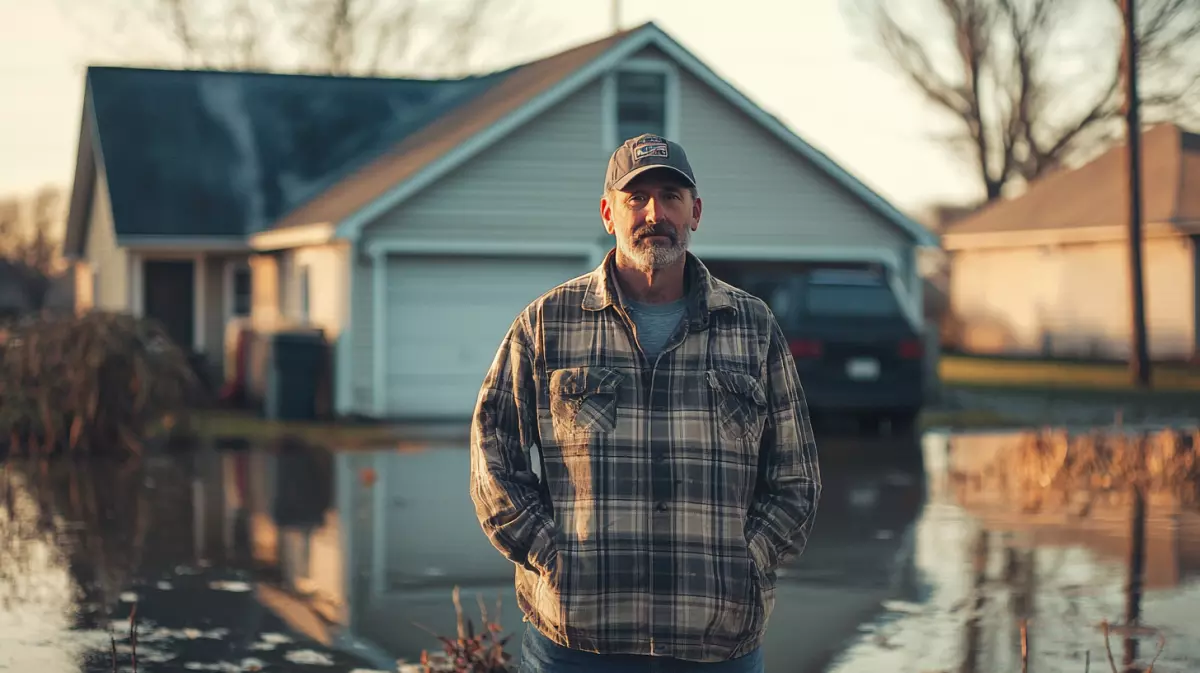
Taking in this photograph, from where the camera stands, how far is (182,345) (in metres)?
29.1

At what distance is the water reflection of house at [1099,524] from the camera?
37.3ft

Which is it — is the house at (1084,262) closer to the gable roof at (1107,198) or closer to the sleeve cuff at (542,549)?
the gable roof at (1107,198)

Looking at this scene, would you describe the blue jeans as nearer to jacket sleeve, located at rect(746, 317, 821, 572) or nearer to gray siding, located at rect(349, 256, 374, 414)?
jacket sleeve, located at rect(746, 317, 821, 572)

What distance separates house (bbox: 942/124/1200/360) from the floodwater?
21398 millimetres

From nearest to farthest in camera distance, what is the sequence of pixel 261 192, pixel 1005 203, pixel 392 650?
1. pixel 392 650
2. pixel 261 192
3. pixel 1005 203

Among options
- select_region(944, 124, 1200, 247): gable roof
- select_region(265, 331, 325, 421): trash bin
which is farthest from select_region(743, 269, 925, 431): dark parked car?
select_region(944, 124, 1200, 247): gable roof

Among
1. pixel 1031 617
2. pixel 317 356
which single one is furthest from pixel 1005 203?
pixel 1031 617

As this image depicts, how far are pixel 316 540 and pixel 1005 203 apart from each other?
3593 centimetres

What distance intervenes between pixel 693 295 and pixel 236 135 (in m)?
26.3

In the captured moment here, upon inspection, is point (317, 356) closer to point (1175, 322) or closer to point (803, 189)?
point (803, 189)

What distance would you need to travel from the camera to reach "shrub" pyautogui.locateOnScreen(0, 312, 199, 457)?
1816cm

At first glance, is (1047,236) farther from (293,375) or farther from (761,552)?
(761,552)

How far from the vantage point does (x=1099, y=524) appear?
1317 centimetres

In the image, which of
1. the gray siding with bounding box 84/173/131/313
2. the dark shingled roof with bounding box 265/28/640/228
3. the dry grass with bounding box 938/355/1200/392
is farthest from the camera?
the dry grass with bounding box 938/355/1200/392
